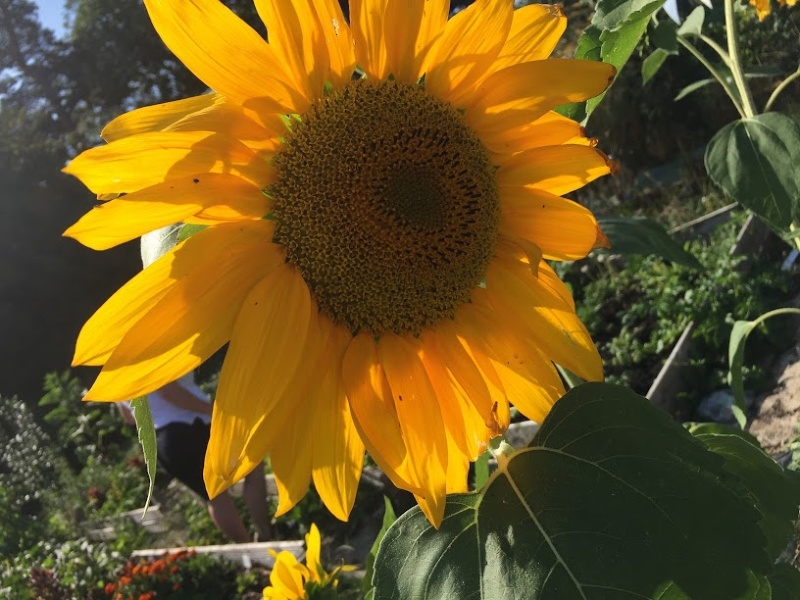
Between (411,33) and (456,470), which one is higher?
(411,33)

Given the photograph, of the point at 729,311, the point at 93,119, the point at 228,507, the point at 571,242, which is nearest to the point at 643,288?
the point at 729,311

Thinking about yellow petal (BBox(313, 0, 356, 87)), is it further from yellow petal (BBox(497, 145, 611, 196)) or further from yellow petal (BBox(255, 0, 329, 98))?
yellow petal (BBox(497, 145, 611, 196))

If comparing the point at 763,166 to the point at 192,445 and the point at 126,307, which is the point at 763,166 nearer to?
the point at 126,307

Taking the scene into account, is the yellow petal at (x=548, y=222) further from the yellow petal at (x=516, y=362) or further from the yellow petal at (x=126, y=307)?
the yellow petal at (x=126, y=307)

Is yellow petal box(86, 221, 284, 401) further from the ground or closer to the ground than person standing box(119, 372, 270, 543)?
further from the ground

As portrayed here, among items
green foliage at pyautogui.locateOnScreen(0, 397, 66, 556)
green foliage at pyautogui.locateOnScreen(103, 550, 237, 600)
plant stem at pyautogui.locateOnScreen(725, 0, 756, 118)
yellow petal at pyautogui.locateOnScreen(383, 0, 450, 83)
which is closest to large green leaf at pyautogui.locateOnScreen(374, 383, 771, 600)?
yellow petal at pyautogui.locateOnScreen(383, 0, 450, 83)

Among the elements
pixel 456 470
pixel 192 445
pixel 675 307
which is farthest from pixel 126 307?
pixel 675 307

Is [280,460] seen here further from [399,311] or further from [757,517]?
[757,517]
